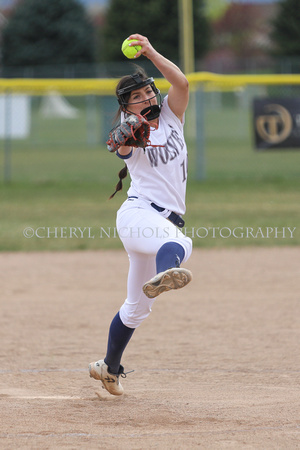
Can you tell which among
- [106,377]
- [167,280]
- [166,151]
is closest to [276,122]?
[166,151]

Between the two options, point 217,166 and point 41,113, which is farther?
point 41,113

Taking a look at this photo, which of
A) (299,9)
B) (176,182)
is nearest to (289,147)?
(176,182)

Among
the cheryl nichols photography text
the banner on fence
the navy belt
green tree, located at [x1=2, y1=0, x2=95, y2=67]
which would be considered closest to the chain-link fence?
the banner on fence

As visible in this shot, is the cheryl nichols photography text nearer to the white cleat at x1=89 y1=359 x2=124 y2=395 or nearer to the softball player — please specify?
the white cleat at x1=89 y1=359 x2=124 y2=395

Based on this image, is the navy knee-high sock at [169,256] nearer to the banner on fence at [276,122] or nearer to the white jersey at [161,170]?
the white jersey at [161,170]

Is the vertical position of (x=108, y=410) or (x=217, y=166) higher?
(x=217, y=166)

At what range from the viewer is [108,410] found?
3896mm

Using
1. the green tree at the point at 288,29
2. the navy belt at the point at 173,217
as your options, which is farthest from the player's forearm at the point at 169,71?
the green tree at the point at 288,29

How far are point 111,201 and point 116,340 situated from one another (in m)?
8.60

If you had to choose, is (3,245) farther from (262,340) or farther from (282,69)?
(282,69)

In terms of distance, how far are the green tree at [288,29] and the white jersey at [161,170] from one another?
34697 mm

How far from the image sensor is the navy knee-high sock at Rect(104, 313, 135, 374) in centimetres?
415

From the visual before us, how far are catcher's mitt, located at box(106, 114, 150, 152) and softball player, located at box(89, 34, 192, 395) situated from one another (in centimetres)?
7

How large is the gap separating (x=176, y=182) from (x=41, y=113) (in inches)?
1114
